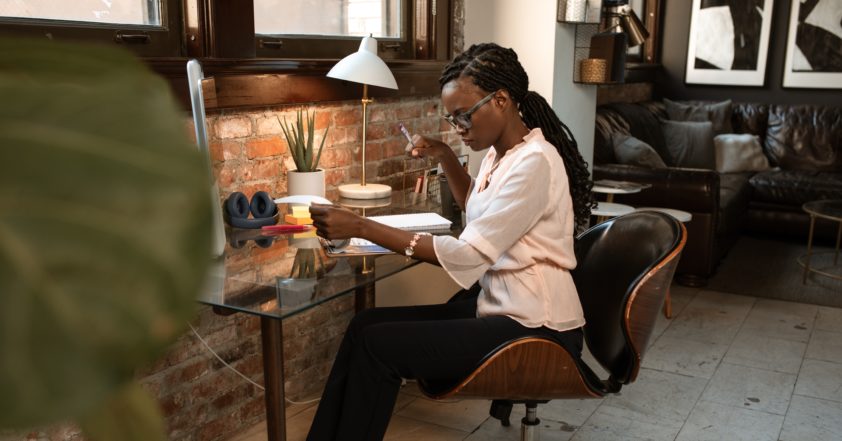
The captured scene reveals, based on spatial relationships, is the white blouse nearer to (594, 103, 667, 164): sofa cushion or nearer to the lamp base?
the lamp base

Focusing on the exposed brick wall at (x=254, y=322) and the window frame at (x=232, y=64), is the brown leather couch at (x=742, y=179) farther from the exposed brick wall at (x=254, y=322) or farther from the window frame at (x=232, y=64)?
the window frame at (x=232, y=64)

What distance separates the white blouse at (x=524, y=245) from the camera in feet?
6.36

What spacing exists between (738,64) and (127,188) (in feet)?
24.1

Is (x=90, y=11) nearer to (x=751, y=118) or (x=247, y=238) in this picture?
(x=247, y=238)

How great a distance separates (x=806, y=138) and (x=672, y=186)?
233 centimetres

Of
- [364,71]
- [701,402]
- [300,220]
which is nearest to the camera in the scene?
[300,220]

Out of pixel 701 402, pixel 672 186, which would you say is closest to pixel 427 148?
pixel 701 402

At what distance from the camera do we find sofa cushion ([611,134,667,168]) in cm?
486

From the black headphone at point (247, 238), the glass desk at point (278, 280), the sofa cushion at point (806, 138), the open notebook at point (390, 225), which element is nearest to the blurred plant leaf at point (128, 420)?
the glass desk at point (278, 280)

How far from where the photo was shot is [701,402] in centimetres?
296

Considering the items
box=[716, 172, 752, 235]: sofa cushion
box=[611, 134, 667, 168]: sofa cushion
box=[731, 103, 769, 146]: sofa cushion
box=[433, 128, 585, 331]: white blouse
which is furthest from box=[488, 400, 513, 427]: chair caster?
box=[731, 103, 769, 146]: sofa cushion

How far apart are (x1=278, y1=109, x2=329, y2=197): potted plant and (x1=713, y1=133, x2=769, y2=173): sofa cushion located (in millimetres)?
4241

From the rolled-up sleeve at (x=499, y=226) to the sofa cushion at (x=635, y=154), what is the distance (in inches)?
119

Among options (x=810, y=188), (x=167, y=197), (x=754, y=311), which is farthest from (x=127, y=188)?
(x=810, y=188)
